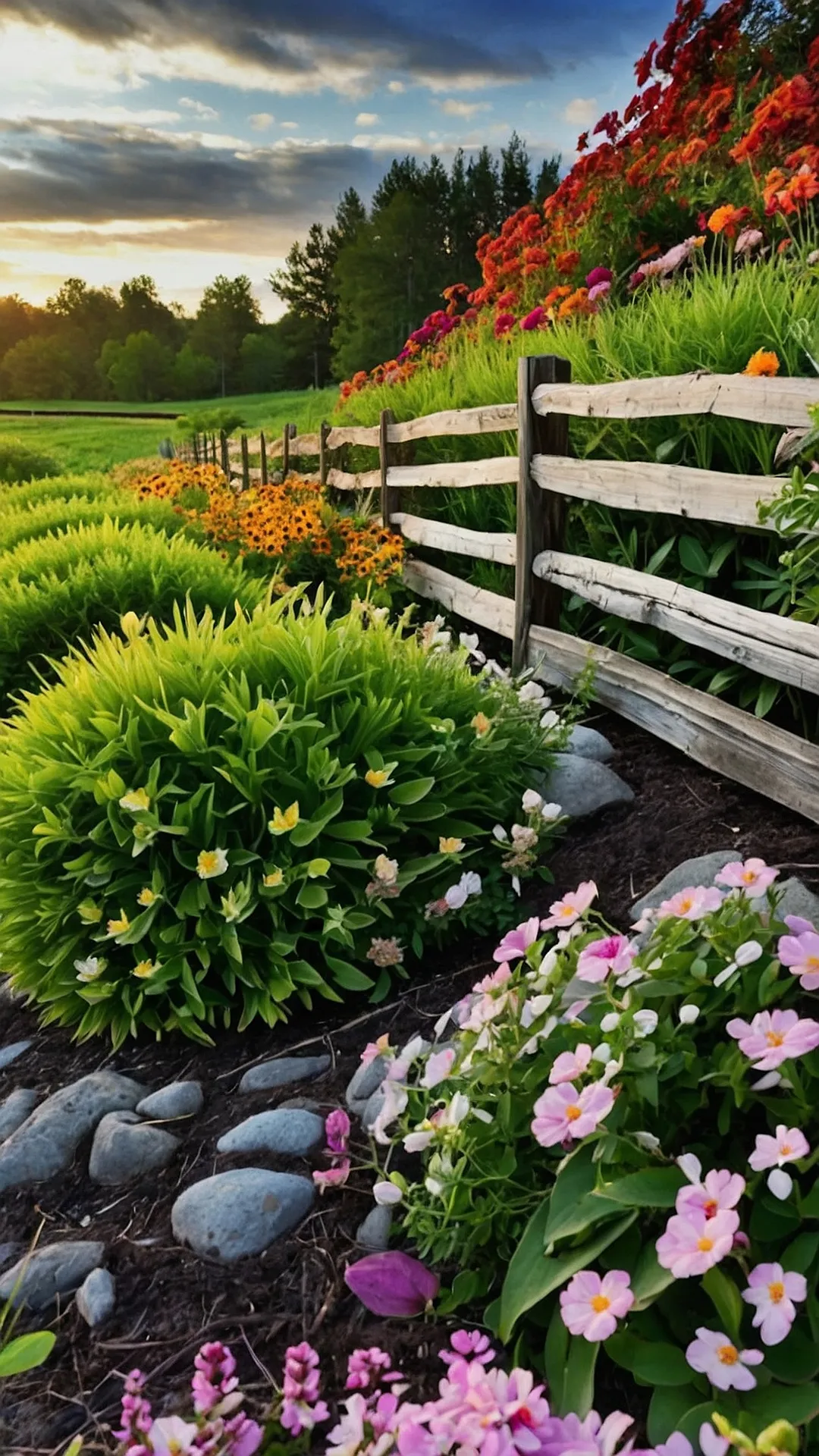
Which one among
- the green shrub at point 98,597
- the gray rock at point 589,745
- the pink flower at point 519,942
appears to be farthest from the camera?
the green shrub at point 98,597

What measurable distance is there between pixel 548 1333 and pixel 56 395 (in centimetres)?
6568

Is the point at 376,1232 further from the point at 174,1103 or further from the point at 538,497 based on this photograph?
the point at 538,497

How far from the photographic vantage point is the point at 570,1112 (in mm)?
1412

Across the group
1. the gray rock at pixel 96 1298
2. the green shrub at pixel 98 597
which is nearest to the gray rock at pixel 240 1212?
the gray rock at pixel 96 1298

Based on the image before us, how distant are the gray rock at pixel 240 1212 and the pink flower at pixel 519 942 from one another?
631 mm

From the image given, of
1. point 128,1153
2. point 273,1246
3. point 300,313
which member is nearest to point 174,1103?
point 128,1153

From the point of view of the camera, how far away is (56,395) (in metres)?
60.4

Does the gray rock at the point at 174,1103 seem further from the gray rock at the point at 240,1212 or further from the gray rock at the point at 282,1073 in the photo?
the gray rock at the point at 240,1212

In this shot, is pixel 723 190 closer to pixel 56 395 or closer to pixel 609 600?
pixel 609 600

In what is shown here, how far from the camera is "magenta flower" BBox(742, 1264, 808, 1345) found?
1216 millimetres

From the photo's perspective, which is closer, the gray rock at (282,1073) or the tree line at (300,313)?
the gray rock at (282,1073)

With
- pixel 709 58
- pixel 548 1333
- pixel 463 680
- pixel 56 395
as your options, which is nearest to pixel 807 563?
pixel 463 680

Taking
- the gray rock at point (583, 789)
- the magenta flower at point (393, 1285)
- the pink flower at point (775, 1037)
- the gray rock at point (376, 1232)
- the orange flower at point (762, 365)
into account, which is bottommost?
the gray rock at point (376, 1232)

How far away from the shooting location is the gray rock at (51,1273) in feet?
6.43
